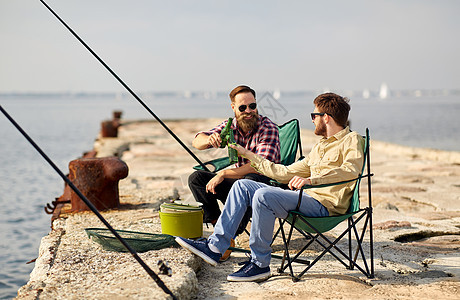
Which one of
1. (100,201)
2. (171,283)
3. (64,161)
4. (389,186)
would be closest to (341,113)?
(171,283)

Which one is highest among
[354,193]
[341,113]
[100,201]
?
[341,113]

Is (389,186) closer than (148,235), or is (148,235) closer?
(148,235)

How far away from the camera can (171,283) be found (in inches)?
119

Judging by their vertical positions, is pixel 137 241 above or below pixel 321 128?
below

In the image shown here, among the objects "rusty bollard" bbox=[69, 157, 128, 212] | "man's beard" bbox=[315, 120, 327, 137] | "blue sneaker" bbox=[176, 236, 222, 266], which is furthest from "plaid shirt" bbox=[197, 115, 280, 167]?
"rusty bollard" bbox=[69, 157, 128, 212]

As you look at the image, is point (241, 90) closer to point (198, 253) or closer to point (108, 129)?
point (198, 253)

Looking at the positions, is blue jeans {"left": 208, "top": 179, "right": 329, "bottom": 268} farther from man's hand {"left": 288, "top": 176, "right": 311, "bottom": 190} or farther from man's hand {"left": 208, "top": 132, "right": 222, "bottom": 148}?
man's hand {"left": 208, "top": 132, "right": 222, "bottom": 148}

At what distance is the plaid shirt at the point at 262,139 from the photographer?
3.95m

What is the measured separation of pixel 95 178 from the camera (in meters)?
5.19

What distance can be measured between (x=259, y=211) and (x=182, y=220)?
746mm

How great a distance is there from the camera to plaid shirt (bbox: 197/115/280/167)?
Answer: 3.95 metres

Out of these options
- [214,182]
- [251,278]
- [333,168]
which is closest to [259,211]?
[251,278]

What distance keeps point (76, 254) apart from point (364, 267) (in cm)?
193

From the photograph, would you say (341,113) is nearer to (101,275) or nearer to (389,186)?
(101,275)
